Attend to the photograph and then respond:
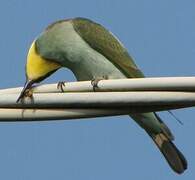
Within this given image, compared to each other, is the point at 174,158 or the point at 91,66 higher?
the point at 91,66

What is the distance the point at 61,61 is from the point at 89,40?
0.27 meters

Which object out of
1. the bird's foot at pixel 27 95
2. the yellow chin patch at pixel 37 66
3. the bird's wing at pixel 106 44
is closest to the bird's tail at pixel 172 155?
the bird's wing at pixel 106 44

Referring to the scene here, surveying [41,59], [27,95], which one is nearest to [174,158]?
[41,59]

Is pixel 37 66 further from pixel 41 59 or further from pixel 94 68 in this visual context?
pixel 94 68

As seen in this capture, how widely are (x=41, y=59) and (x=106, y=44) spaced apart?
50 cm

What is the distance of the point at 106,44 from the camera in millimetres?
4852

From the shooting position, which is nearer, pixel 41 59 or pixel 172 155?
pixel 172 155

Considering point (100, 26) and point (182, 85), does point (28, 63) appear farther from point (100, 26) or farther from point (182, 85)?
point (182, 85)

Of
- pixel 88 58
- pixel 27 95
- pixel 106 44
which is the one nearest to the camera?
pixel 27 95

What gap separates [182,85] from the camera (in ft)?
7.42

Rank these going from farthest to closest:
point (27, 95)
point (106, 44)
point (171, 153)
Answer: point (106, 44), point (171, 153), point (27, 95)

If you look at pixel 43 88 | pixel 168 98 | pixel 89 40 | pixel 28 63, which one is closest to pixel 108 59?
pixel 89 40

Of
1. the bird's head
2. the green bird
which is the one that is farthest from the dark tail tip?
the bird's head

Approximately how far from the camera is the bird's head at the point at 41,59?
4434mm
